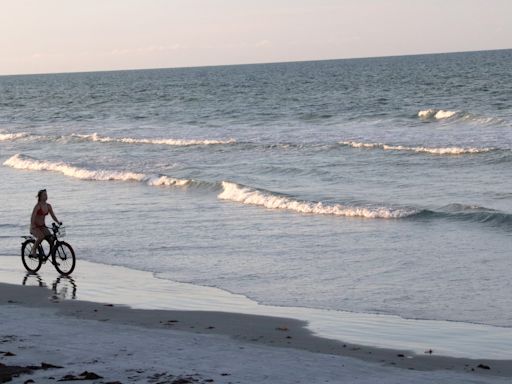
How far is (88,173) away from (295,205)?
446 inches

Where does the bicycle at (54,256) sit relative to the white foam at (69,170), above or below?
below

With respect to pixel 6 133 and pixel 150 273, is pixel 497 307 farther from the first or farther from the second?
pixel 6 133

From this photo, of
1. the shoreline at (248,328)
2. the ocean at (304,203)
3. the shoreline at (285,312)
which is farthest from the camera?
the ocean at (304,203)

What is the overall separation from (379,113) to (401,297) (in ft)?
133

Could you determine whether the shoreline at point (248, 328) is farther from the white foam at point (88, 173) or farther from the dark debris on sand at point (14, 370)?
the white foam at point (88, 173)

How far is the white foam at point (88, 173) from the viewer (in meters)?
30.0

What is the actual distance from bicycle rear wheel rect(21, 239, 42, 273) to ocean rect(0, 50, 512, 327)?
3.98 feet

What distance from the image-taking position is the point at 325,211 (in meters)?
22.7

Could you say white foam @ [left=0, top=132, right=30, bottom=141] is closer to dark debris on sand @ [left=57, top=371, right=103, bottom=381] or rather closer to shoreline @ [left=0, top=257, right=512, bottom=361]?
shoreline @ [left=0, top=257, right=512, bottom=361]

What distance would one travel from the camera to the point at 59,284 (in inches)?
616

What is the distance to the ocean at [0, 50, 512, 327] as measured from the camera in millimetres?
15086

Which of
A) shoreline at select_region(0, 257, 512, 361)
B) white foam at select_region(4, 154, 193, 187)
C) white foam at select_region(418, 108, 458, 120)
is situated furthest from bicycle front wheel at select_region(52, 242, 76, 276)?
white foam at select_region(418, 108, 458, 120)

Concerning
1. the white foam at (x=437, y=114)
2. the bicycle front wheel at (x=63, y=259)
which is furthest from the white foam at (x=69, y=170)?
the white foam at (x=437, y=114)

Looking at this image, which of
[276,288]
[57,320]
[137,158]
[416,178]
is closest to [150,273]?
[276,288]
